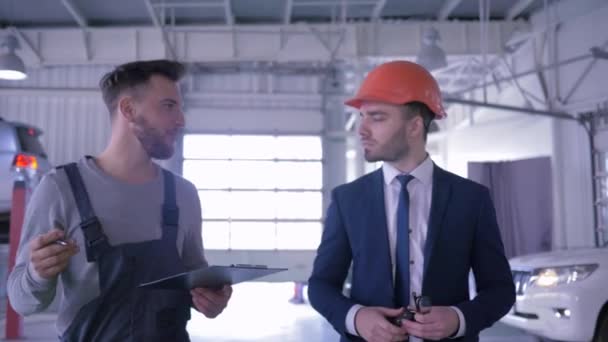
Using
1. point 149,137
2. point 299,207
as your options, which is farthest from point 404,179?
point 299,207

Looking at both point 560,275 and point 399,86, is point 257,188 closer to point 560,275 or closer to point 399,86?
point 560,275

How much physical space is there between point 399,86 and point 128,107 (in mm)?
1102

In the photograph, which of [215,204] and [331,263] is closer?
[331,263]

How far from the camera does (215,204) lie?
41.7 ft

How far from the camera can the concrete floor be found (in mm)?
7719

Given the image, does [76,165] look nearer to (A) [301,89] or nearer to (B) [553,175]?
(B) [553,175]

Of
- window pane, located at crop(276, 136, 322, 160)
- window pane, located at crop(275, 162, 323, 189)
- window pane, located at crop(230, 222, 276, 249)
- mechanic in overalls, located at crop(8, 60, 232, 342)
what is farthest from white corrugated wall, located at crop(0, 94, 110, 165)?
mechanic in overalls, located at crop(8, 60, 232, 342)

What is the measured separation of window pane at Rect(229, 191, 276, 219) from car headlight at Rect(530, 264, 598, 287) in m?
7.92

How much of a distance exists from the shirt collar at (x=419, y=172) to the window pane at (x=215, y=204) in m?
10.8

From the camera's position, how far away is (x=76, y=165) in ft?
6.82

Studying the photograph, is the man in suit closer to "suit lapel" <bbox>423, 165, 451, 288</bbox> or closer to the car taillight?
"suit lapel" <bbox>423, 165, 451, 288</bbox>

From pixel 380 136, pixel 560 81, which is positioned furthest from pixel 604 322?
pixel 560 81

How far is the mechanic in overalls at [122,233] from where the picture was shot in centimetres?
191

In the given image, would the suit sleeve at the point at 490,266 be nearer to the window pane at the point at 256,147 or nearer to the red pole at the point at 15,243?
the red pole at the point at 15,243
